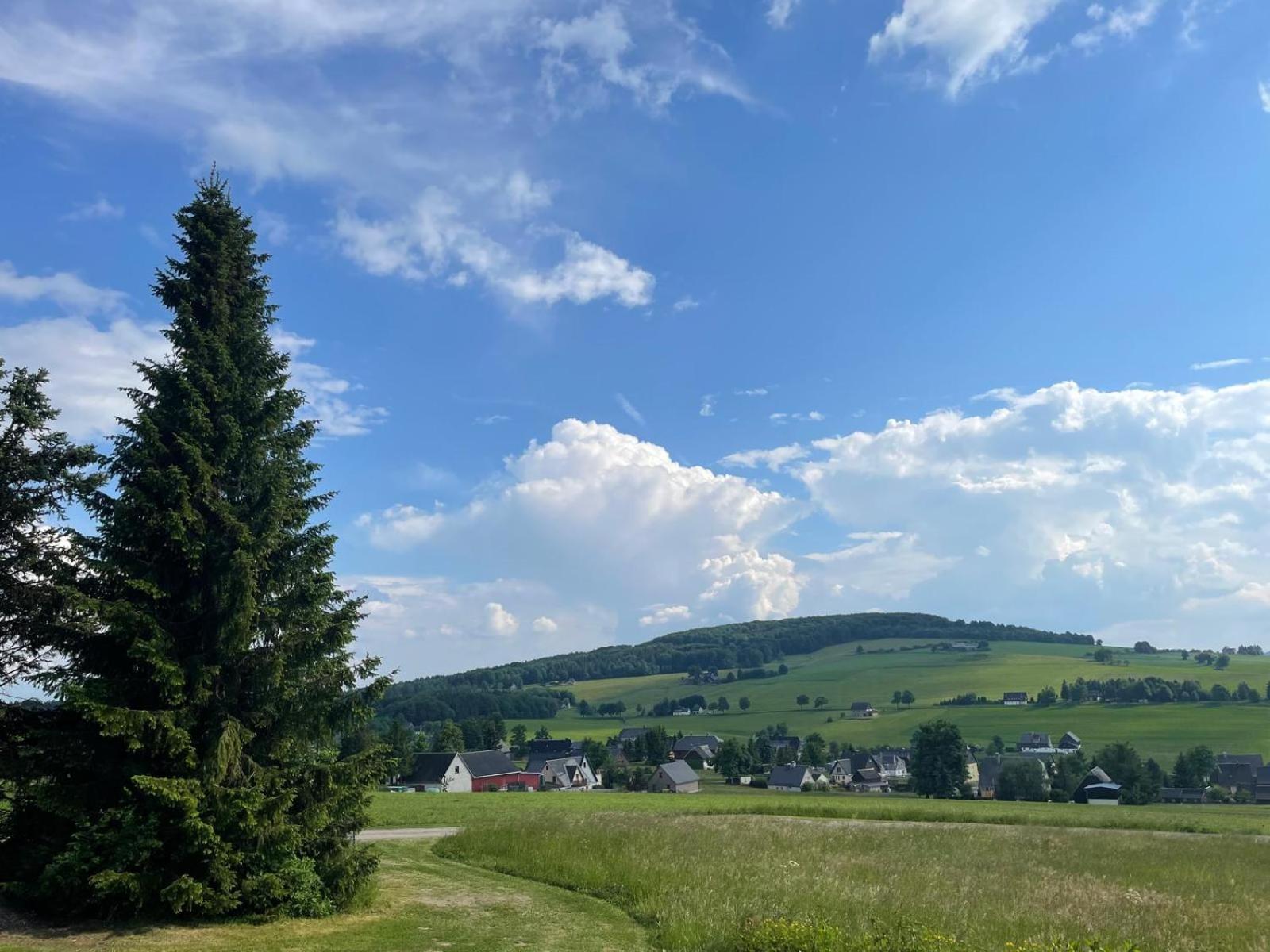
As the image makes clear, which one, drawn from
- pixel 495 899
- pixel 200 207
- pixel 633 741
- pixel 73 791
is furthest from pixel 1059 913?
pixel 633 741

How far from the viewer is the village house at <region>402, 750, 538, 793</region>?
85.9 metres

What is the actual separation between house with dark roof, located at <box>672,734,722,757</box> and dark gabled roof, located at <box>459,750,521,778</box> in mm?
34805

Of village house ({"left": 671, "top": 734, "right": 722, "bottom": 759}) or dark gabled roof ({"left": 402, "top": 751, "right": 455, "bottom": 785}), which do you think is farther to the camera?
village house ({"left": 671, "top": 734, "right": 722, "bottom": 759})

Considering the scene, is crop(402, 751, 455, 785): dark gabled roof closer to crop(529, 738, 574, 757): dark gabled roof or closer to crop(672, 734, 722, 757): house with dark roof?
crop(529, 738, 574, 757): dark gabled roof

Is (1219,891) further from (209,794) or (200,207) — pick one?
(200,207)

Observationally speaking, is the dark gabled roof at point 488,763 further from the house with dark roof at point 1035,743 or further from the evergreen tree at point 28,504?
the evergreen tree at point 28,504

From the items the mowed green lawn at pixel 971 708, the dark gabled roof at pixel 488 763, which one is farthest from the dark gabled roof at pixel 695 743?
the dark gabled roof at pixel 488 763

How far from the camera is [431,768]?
283 feet

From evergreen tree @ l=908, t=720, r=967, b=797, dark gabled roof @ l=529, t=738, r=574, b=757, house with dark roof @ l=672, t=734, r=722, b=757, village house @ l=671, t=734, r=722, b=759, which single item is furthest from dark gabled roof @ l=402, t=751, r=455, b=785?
house with dark roof @ l=672, t=734, r=722, b=757

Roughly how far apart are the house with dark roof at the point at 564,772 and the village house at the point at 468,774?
2016mm

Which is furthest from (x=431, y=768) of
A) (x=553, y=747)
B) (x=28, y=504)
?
(x=28, y=504)

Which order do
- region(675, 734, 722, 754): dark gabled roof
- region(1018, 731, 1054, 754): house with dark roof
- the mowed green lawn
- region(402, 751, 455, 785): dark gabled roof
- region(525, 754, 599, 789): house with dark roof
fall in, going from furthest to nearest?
1. region(675, 734, 722, 754): dark gabled roof
2. region(1018, 731, 1054, 754): house with dark roof
3. the mowed green lawn
4. region(525, 754, 599, 789): house with dark roof
5. region(402, 751, 455, 785): dark gabled roof

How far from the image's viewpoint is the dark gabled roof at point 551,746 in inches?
4843

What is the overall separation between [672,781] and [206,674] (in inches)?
3417
